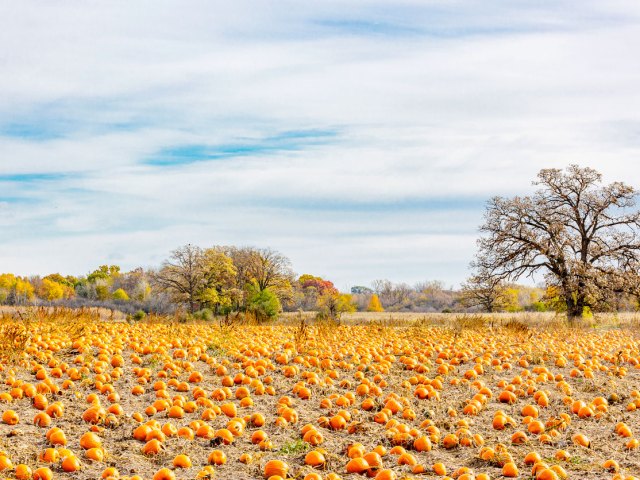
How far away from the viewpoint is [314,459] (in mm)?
5578

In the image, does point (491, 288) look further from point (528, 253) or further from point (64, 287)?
point (64, 287)

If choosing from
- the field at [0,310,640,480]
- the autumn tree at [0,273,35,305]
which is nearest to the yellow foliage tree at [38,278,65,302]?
the autumn tree at [0,273,35,305]

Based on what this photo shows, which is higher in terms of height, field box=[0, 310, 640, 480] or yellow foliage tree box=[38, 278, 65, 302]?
yellow foliage tree box=[38, 278, 65, 302]

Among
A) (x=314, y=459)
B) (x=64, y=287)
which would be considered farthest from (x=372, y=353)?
(x=64, y=287)

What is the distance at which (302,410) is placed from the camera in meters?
7.61

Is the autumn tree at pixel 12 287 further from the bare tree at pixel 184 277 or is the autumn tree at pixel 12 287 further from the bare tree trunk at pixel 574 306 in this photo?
the bare tree trunk at pixel 574 306

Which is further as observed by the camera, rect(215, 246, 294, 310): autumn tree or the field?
rect(215, 246, 294, 310): autumn tree

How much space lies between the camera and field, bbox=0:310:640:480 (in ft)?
18.5

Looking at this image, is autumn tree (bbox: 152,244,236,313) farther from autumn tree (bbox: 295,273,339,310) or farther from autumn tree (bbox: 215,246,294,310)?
autumn tree (bbox: 295,273,339,310)

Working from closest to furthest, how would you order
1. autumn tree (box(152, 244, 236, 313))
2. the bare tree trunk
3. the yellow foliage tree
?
the bare tree trunk < autumn tree (box(152, 244, 236, 313)) < the yellow foliage tree

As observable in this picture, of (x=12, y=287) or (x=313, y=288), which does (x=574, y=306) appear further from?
(x=12, y=287)

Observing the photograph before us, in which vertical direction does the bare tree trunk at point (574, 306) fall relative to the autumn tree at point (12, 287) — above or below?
below

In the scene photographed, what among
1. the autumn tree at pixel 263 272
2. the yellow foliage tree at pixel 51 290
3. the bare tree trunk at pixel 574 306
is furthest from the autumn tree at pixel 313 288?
the bare tree trunk at pixel 574 306

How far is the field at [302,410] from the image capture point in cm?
564
